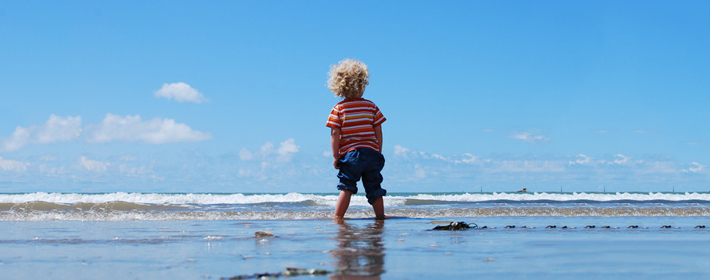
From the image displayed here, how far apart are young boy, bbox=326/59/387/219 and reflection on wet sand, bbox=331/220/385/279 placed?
1.18 metres

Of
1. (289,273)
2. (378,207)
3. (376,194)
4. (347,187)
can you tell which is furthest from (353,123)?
(289,273)

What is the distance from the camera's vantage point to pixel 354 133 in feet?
19.8

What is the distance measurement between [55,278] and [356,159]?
3732 mm

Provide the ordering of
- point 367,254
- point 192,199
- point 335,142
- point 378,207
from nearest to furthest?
1. point 367,254
2. point 335,142
3. point 378,207
4. point 192,199

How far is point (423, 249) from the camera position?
3504 mm

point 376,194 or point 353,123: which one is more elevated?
point 353,123

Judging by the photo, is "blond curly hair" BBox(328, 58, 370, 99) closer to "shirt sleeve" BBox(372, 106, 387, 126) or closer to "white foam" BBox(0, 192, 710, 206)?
"shirt sleeve" BBox(372, 106, 387, 126)

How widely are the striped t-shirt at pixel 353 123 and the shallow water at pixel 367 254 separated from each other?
50.5 inches

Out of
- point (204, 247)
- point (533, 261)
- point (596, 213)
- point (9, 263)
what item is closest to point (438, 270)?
point (533, 261)

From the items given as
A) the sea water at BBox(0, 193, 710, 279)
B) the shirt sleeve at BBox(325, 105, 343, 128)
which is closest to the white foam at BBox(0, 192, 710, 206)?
the shirt sleeve at BBox(325, 105, 343, 128)

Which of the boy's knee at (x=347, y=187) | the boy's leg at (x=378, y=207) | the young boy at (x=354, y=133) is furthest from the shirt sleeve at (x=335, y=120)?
the boy's leg at (x=378, y=207)

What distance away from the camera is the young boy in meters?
6.02

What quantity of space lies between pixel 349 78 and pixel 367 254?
3.23m

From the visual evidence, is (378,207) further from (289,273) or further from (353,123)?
(289,273)
